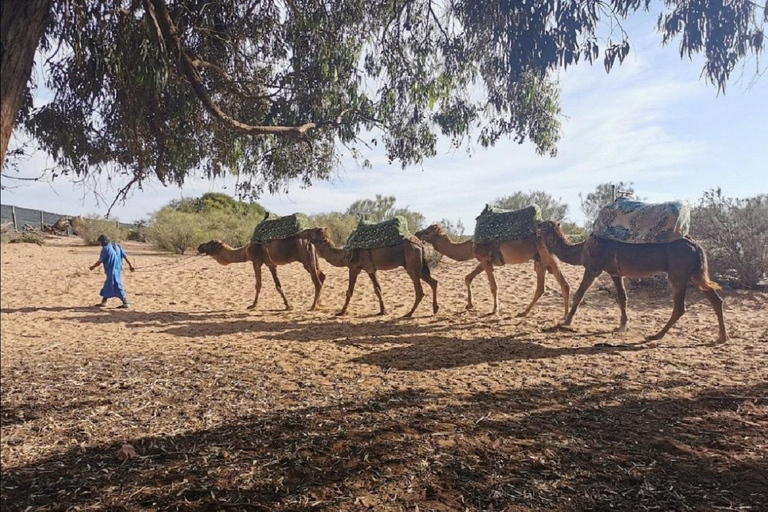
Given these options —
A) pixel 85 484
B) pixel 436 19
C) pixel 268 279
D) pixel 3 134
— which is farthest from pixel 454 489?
pixel 268 279

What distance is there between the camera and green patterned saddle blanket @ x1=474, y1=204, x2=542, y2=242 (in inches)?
375

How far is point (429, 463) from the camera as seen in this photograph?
11.1 feet

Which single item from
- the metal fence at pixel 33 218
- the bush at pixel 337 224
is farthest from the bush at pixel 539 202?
the metal fence at pixel 33 218

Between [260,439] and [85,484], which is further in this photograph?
[260,439]

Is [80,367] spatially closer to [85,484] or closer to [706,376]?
[85,484]

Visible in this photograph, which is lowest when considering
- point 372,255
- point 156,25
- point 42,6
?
point 372,255

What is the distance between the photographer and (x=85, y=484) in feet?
10.2

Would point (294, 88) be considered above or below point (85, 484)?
above

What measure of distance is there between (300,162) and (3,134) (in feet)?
16.6

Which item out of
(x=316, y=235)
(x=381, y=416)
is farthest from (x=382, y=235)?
(x=381, y=416)

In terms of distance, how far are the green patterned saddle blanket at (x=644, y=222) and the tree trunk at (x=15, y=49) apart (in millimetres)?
7784

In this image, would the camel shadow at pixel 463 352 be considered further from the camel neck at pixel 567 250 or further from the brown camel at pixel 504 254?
the brown camel at pixel 504 254

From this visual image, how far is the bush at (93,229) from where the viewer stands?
79.7ft

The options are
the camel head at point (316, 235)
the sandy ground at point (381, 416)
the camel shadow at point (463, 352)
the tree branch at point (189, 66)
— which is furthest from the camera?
the camel head at point (316, 235)
